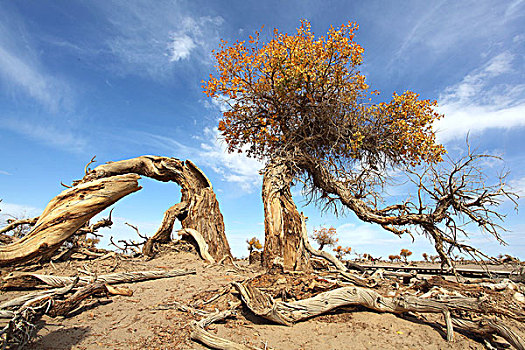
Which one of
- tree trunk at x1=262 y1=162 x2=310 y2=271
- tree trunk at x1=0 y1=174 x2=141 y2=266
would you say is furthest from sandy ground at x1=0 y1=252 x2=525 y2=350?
tree trunk at x1=262 y1=162 x2=310 y2=271

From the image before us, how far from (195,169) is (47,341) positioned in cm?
843

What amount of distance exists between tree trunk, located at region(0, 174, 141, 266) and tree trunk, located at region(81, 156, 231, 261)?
10.9 ft

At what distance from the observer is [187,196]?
1191cm

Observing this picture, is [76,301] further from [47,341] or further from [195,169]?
[195,169]

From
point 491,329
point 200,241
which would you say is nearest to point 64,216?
point 200,241

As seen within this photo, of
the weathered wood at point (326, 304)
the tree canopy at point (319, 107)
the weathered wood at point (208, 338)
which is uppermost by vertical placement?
the tree canopy at point (319, 107)

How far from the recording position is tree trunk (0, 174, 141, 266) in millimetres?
6652

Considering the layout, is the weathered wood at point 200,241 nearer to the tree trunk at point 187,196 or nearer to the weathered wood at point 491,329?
the tree trunk at point 187,196

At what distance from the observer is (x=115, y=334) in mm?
4742

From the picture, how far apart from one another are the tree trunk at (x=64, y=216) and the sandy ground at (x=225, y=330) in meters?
0.92

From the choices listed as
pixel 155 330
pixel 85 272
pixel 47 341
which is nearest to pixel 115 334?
pixel 155 330

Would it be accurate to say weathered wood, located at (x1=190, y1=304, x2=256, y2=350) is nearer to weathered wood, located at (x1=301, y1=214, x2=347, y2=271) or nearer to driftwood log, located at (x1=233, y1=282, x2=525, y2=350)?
driftwood log, located at (x1=233, y1=282, x2=525, y2=350)

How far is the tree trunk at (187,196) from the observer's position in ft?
36.6

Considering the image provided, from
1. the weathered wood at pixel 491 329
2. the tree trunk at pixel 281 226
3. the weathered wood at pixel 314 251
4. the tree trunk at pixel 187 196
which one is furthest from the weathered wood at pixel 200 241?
the weathered wood at pixel 491 329
